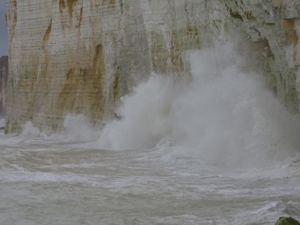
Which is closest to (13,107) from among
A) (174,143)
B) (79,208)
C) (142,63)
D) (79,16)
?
(79,16)

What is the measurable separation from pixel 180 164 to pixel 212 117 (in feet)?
6.84

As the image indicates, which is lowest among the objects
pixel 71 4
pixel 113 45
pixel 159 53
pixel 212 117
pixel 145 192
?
pixel 145 192

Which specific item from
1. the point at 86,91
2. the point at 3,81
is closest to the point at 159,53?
the point at 86,91

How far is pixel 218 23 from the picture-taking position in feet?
42.1

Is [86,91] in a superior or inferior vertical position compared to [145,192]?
superior

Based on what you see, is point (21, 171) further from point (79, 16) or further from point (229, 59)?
point (79, 16)

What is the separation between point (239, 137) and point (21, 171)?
441 centimetres

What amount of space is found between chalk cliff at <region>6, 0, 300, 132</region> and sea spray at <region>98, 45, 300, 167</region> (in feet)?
1.39

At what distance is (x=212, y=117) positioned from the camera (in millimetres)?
13453

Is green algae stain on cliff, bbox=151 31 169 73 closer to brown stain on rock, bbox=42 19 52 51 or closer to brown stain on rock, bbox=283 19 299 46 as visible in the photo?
brown stain on rock, bbox=283 19 299 46

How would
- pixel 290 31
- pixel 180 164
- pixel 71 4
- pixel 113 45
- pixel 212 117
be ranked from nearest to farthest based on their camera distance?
pixel 290 31, pixel 180 164, pixel 212 117, pixel 113 45, pixel 71 4

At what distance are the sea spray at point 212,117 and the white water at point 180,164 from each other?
3 cm

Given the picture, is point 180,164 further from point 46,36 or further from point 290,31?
point 46,36

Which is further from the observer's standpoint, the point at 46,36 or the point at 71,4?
the point at 46,36
